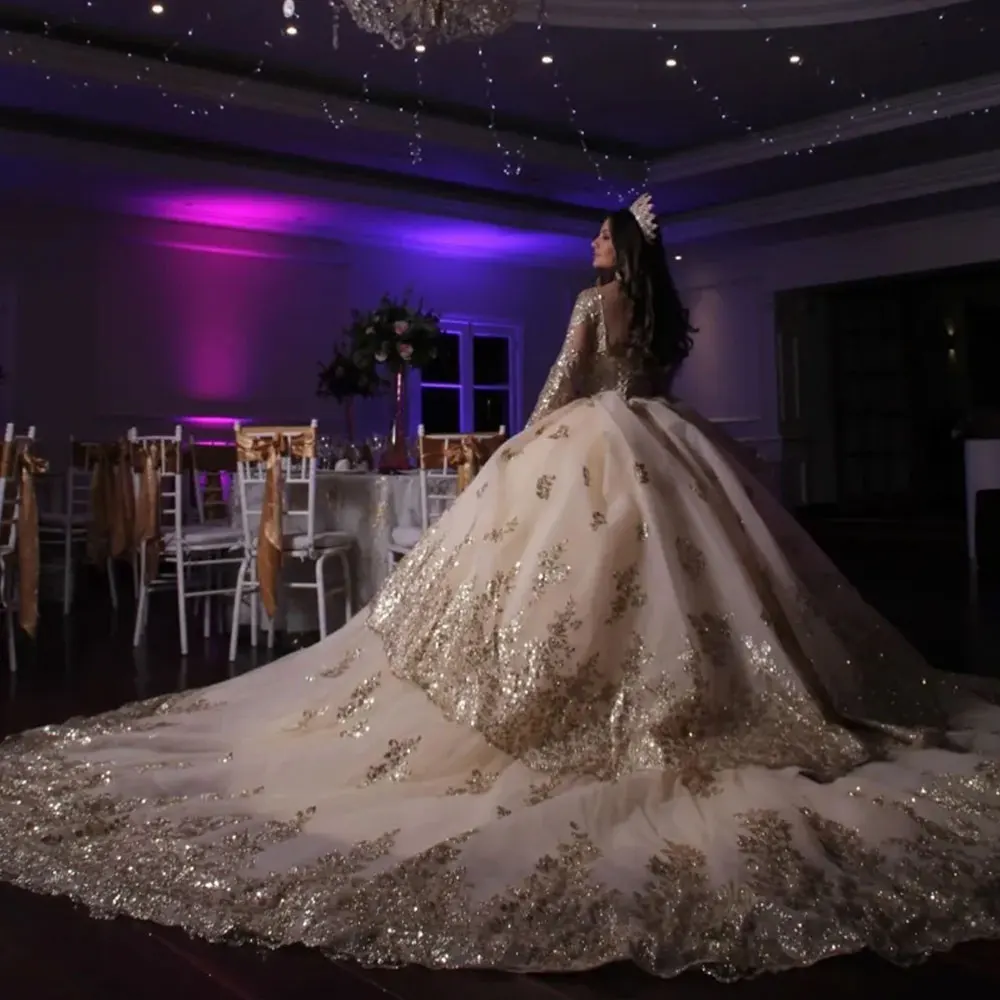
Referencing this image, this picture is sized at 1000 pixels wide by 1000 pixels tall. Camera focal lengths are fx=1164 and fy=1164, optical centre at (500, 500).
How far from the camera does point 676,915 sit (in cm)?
207

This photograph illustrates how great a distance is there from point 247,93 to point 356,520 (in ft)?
11.7

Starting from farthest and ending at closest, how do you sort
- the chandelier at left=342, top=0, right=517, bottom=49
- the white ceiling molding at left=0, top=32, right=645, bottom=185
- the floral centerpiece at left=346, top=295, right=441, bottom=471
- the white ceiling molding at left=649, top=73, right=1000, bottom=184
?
the white ceiling molding at left=649, top=73, right=1000, bottom=184, the white ceiling molding at left=0, top=32, right=645, bottom=185, the floral centerpiece at left=346, top=295, right=441, bottom=471, the chandelier at left=342, top=0, right=517, bottom=49

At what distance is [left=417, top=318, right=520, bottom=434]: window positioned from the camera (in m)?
12.0

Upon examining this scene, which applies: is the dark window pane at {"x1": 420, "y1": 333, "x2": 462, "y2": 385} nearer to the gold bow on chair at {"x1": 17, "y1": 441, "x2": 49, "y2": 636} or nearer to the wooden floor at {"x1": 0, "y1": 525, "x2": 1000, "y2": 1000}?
the gold bow on chair at {"x1": 17, "y1": 441, "x2": 49, "y2": 636}

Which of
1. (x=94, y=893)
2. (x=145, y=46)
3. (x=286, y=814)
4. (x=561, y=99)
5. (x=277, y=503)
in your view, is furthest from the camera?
(x=561, y=99)

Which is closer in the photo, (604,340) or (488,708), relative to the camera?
(488,708)

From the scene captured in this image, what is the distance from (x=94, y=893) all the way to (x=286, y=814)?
507 millimetres

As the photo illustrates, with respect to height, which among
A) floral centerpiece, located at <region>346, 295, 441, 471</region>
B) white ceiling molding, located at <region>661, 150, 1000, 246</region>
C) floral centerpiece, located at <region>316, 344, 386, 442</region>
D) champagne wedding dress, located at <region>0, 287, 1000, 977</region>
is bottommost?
champagne wedding dress, located at <region>0, 287, 1000, 977</region>

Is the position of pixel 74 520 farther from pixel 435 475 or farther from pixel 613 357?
pixel 613 357

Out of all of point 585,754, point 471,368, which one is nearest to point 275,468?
point 585,754

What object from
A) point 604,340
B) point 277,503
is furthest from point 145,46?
point 604,340

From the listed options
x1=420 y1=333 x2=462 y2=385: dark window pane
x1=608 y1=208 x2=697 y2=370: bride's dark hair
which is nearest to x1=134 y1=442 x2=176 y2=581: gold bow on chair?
x1=608 y1=208 x2=697 y2=370: bride's dark hair

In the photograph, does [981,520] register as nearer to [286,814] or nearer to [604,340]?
[604,340]

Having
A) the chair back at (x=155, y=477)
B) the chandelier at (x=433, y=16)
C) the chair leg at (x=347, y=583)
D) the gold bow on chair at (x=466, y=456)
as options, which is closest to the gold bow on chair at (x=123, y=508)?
the chair back at (x=155, y=477)
